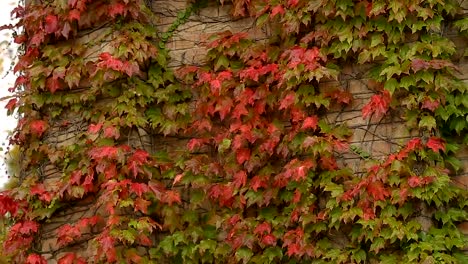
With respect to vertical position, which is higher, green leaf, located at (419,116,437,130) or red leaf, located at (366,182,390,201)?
green leaf, located at (419,116,437,130)

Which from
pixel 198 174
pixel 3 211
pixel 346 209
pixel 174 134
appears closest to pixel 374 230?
pixel 346 209

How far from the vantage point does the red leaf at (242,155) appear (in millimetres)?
5270

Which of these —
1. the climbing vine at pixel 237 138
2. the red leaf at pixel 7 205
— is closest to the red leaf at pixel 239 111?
the climbing vine at pixel 237 138

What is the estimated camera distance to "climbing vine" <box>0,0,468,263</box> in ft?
16.0

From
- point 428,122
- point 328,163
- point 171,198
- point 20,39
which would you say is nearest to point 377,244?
point 328,163

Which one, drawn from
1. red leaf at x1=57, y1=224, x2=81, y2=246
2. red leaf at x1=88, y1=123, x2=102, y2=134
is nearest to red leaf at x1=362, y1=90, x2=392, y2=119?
red leaf at x1=88, y1=123, x2=102, y2=134

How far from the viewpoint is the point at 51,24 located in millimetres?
5719

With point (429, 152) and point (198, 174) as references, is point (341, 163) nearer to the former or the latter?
point (429, 152)

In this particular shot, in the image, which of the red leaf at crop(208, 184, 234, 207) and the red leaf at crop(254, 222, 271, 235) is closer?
the red leaf at crop(254, 222, 271, 235)

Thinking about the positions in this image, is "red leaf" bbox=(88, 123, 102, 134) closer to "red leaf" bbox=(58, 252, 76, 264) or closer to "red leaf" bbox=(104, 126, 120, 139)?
"red leaf" bbox=(104, 126, 120, 139)

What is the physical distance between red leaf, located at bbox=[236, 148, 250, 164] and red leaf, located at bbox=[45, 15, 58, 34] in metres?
1.69

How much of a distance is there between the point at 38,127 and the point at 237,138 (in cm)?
153

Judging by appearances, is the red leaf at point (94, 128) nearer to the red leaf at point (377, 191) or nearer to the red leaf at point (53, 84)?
the red leaf at point (53, 84)

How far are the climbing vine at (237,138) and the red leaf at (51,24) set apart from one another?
11mm
